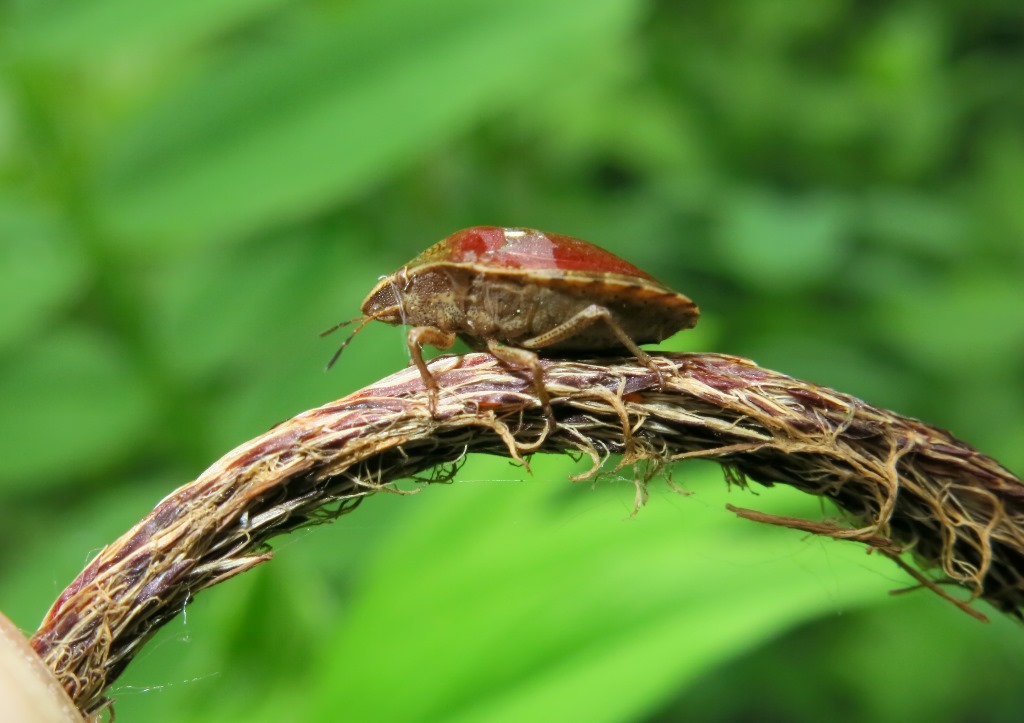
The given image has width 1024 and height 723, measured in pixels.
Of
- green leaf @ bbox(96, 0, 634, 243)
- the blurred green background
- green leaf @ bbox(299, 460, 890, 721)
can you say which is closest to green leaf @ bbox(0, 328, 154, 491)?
the blurred green background

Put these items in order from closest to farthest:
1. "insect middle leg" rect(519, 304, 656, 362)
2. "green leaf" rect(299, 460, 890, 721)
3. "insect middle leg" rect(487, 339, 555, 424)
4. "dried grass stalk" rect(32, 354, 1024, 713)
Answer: "dried grass stalk" rect(32, 354, 1024, 713) → "insect middle leg" rect(487, 339, 555, 424) → "insect middle leg" rect(519, 304, 656, 362) → "green leaf" rect(299, 460, 890, 721)

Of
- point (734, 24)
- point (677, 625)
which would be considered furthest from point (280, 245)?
point (734, 24)

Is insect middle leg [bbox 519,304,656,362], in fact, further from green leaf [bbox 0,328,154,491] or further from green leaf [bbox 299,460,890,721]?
green leaf [bbox 0,328,154,491]

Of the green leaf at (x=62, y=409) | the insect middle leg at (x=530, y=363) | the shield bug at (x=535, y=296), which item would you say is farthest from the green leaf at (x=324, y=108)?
the insect middle leg at (x=530, y=363)

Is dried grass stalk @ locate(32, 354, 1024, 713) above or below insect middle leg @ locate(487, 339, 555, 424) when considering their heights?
below

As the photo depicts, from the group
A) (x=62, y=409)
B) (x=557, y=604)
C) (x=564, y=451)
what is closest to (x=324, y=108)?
(x=62, y=409)

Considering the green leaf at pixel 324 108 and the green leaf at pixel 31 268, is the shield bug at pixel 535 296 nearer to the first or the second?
the green leaf at pixel 324 108

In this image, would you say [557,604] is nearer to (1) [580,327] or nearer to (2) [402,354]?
(1) [580,327]

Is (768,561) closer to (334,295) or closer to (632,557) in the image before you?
(632,557)
